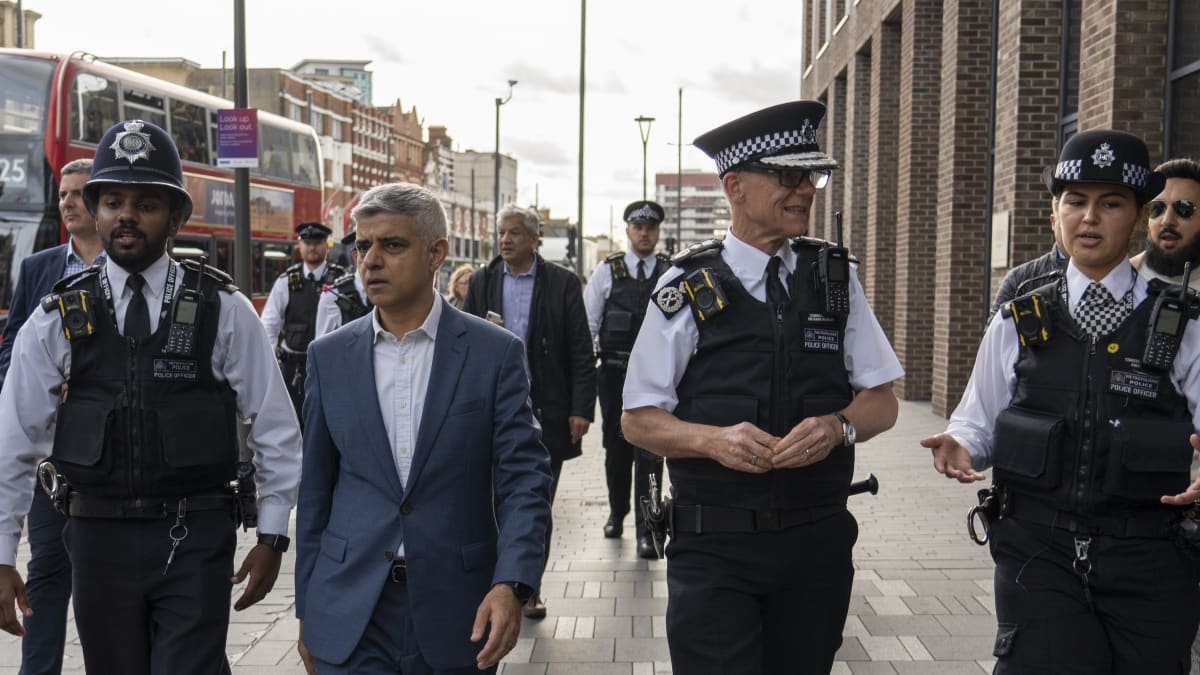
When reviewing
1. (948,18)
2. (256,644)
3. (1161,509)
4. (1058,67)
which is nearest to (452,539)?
(1161,509)

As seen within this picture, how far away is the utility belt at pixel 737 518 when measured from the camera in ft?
11.0

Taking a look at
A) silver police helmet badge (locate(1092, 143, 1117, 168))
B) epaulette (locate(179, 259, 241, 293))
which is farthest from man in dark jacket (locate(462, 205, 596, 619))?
silver police helmet badge (locate(1092, 143, 1117, 168))

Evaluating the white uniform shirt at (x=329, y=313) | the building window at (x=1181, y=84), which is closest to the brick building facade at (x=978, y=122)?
the building window at (x=1181, y=84)

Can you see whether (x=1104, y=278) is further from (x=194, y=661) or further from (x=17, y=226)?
(x=17, y=226)

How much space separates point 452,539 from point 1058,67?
10.7m

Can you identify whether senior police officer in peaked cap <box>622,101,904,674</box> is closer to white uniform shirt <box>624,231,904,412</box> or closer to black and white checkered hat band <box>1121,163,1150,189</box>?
white uniform shirt <box>624,231,904,412</box>

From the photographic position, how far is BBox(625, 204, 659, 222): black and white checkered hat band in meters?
8.77

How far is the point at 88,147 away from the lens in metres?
16.2

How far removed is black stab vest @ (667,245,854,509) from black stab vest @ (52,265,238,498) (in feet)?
4.66

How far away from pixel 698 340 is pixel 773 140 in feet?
1.99

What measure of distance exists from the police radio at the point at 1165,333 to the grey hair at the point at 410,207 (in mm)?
1972

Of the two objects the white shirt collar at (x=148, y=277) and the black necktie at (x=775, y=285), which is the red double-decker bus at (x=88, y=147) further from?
the black necktie at (x=775, y=285)

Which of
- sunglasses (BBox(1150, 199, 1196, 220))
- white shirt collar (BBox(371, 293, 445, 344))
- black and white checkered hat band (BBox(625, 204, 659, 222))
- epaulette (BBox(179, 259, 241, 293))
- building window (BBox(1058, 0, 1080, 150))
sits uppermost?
building window (BBox(1058, 0, 1080, 150))

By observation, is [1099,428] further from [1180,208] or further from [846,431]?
[1180,208]
